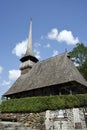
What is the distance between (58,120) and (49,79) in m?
7.10

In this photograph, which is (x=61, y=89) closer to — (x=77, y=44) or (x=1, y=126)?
(x=1, y=126)

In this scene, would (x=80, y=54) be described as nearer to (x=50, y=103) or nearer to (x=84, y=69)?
(x=84, y=69)

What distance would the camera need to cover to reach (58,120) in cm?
1986

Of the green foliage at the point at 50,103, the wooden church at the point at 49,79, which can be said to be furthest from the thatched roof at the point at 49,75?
the green foliage at the point at 50,103

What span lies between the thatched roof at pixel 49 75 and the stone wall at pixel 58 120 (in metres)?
4.08

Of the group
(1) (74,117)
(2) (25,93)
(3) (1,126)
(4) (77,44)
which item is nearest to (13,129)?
(3) (1,126)

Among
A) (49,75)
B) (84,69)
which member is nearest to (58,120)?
(49,75)

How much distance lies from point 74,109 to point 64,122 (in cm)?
195

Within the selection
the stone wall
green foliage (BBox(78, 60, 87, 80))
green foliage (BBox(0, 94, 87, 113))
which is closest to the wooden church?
green foliage (BBox(0, 94, 87, 113))

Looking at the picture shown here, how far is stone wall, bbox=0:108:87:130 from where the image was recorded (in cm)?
1981

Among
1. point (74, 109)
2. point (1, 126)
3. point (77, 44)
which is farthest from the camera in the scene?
point (77, 44)

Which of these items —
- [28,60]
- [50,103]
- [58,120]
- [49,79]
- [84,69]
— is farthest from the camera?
[84,69]

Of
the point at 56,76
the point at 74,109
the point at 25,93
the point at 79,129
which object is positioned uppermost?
the point at 56,76

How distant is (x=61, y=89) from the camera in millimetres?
25219
